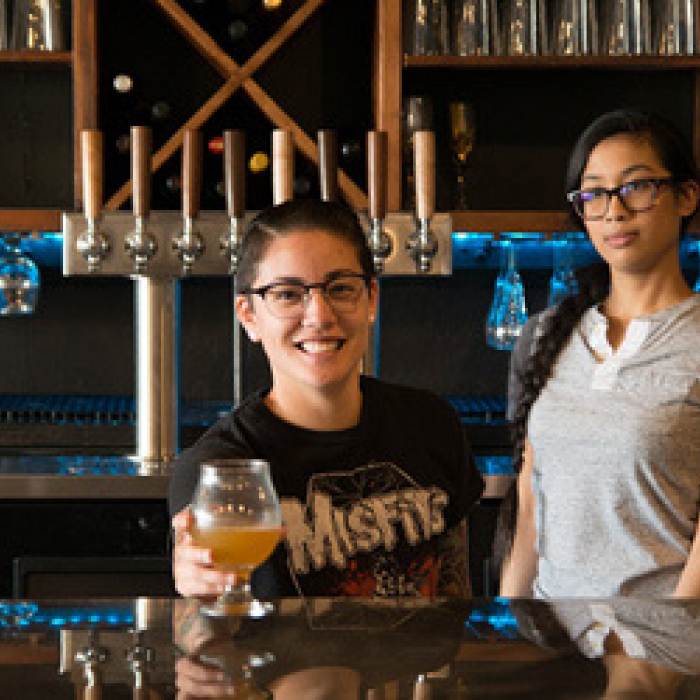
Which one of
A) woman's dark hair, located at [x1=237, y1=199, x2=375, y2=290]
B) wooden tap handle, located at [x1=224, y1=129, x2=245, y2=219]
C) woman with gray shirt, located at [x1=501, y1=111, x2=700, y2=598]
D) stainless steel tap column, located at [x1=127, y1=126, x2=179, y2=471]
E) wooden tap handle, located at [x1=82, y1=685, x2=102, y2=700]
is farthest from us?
stainless steel tap column, located at [x1=127, y1=126, x2=179, y2=471]

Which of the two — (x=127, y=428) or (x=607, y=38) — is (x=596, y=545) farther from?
(x=607, y=38)

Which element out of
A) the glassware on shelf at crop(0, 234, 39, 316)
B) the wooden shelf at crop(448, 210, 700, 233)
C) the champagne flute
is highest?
the wooden shelf at crop(448, 210, 700, 233)

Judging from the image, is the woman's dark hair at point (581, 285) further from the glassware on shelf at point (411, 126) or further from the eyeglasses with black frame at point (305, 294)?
the glassware on shelf at point (411, 126)

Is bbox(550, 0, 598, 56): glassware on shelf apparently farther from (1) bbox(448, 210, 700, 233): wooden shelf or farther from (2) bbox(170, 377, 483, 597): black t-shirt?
(2) bbox(170, 377, 483, 597): black t-shirt

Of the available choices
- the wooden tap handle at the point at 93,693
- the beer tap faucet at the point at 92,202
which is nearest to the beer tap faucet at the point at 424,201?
the beer tap faucet at the point at 92,202

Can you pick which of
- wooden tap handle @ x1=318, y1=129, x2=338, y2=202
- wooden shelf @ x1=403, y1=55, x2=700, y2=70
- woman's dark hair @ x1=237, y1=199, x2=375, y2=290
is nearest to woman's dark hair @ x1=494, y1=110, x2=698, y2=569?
wooden tap handle @ x1=318, y1=129, x2=338, y2=202

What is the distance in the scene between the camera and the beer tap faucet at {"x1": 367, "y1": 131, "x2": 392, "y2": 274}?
7.92ft

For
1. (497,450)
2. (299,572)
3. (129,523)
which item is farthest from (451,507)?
(497,450)

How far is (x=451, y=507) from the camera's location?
4.96 feet

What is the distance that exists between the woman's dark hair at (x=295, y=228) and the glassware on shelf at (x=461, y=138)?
167 centimetres

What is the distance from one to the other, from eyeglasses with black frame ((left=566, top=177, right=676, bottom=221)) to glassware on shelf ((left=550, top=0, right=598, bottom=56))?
120 cm

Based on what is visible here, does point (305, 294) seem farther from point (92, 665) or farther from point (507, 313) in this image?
point (507, 313)

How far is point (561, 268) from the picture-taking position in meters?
3.10

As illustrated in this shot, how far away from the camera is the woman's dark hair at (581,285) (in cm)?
205
